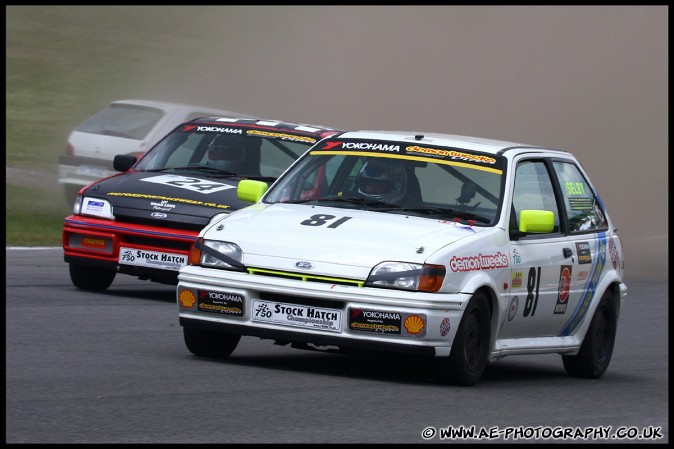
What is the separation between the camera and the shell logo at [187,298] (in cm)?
858

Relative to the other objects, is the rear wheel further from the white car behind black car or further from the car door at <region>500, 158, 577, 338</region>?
the white car behind black car

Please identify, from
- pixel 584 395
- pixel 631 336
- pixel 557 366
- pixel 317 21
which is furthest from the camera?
pixel 317 21

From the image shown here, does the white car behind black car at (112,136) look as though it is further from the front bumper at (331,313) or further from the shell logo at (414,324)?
the shell logo at (414,324)

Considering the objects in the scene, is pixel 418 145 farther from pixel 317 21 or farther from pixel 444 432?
pixel 317 21

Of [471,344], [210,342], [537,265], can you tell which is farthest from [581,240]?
[210,342]

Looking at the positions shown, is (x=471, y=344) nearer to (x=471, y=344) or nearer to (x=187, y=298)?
(x=471, y=344)

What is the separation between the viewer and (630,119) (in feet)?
104

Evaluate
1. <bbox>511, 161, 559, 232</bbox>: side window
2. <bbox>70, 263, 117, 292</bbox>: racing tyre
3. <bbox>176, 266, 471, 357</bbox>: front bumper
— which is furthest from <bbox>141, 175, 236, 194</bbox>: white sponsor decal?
<bbox>176, 266, 471, 357</bbox>: front bumper

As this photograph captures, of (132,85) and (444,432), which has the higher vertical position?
(132,85)

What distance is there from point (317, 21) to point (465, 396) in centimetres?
3403

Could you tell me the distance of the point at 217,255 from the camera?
28.1 feet

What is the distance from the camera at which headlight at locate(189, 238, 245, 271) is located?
8.50 m

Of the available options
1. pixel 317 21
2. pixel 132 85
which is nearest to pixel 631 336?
pixel 132 85

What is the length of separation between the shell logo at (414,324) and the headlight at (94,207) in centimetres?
478
